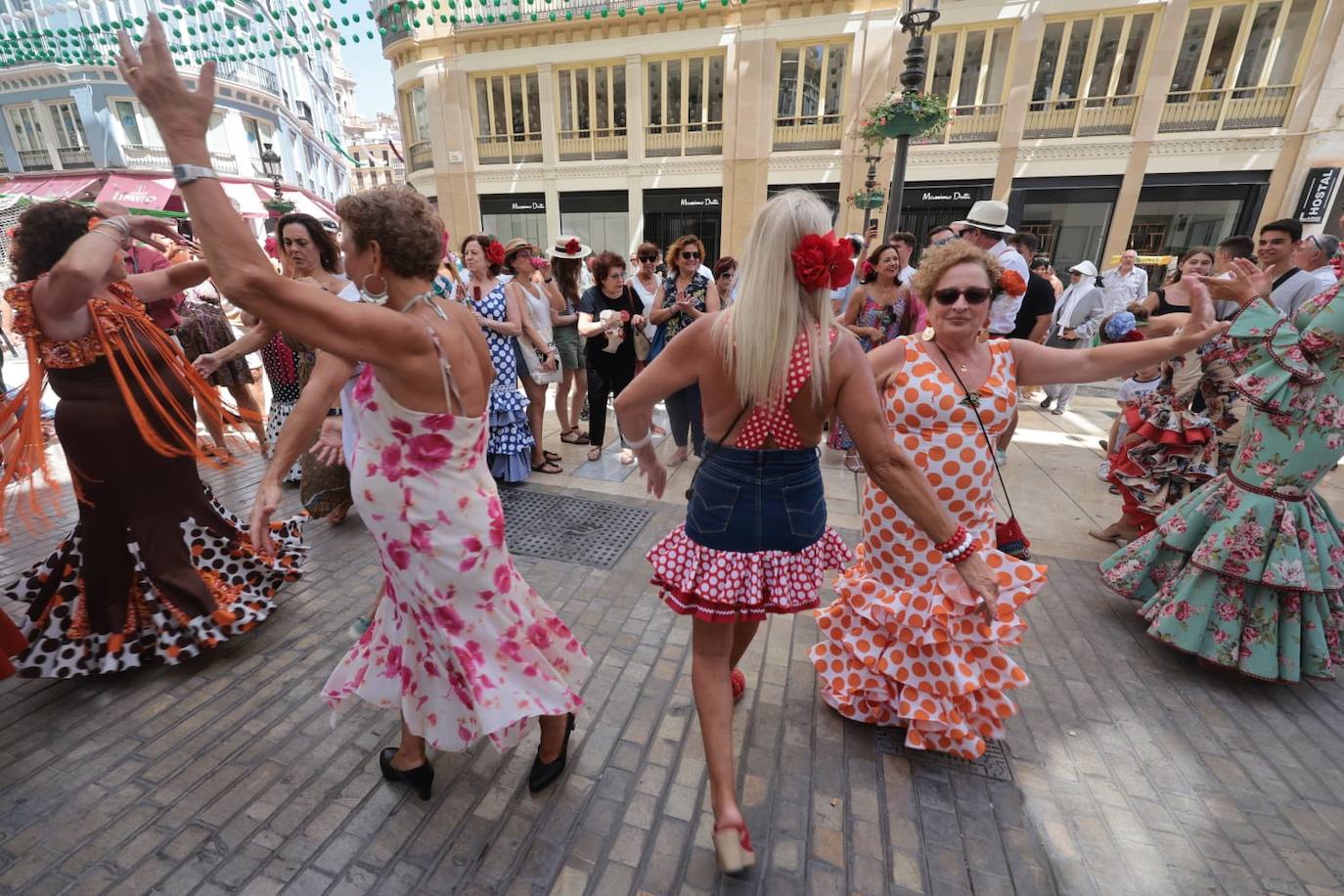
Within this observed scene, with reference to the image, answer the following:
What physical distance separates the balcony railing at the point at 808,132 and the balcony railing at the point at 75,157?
83.7 feet

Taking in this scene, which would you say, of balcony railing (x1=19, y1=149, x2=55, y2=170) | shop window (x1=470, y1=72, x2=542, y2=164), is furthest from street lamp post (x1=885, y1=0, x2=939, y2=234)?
balcony railing (x1=19, y1=149, x2=55, y2=170)

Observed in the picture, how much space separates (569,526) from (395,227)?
10.1ft

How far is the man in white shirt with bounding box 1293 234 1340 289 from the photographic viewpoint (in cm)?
425

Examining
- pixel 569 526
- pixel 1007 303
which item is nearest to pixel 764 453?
pixel 569 526

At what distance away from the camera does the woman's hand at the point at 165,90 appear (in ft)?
4.00

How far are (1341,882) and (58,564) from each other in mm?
5458

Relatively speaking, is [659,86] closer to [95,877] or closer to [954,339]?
[954,339]

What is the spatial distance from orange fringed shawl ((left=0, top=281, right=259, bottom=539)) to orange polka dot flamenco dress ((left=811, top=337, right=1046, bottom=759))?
3405 mm

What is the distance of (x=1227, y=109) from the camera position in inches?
586

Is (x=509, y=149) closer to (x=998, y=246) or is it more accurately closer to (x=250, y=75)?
(x=250, y=75)

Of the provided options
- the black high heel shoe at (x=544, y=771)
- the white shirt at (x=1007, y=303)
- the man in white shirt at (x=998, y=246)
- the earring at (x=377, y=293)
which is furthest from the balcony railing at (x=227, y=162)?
the black high heel shoe at (x=544, y=771)

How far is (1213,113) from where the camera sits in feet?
49.3

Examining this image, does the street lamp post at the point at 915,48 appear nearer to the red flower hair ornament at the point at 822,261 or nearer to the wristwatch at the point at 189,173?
the red flower hair ornament at the point at 822,261

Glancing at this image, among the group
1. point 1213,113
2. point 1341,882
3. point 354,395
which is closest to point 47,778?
point 354,395
